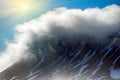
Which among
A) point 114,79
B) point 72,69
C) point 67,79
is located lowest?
point 114,79

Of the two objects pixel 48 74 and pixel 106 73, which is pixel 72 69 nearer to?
pixel 48 74

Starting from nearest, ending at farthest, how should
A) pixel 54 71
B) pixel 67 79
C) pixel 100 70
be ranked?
pixel 67 79
pixel 100 70
pixel 54 71

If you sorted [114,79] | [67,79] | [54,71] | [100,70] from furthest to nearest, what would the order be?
[54,71]
[100,70]
[67,79]
[114,79]

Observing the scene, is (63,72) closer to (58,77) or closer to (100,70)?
(58,77)

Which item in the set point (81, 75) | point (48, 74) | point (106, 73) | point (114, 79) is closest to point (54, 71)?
point (48, 74)

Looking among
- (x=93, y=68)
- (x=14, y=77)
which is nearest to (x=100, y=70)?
(x=93, y=68)

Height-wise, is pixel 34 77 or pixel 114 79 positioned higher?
pixel 34 77

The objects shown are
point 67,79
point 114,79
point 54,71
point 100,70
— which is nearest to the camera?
point 114,79

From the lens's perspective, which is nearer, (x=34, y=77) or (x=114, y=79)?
(x=114, y=79)

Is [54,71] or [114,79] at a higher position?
[54,71]
